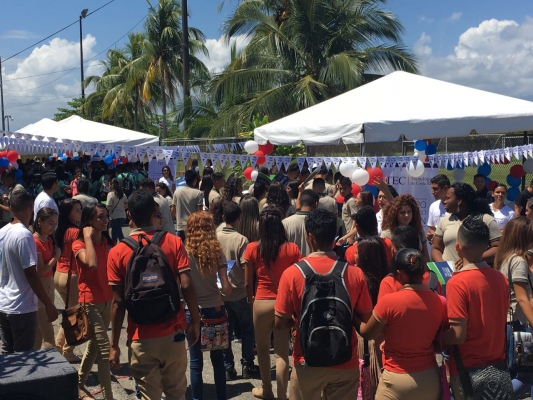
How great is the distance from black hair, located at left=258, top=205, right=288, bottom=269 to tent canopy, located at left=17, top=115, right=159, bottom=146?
40.2 feet

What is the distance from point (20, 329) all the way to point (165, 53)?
2971 cm

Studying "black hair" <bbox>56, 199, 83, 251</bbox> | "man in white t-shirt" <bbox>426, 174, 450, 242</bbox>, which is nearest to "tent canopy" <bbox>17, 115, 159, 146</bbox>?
"black hair" <bbox>56, 199, 83, 251</bbox>

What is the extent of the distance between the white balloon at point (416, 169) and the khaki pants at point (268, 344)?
4.18m

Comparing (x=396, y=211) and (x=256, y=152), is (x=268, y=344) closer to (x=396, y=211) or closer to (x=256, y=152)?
(x=396, y=211)

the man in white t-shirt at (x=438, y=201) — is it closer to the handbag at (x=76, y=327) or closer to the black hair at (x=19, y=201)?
the handbag at (x=76, y=327)

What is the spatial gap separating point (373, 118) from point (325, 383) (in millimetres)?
5214

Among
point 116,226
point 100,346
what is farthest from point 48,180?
point 100,346

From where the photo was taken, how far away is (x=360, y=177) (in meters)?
7.79

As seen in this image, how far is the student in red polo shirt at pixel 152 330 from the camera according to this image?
12.7 ft

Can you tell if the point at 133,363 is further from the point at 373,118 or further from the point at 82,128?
the point at 82,128

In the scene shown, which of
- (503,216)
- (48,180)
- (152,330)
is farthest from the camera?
(48,180)

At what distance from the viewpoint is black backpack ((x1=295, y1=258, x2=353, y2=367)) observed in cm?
336

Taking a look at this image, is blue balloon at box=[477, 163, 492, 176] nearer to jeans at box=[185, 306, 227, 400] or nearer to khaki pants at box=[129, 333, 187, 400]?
jeans at box=[185, 306, 227, 400]

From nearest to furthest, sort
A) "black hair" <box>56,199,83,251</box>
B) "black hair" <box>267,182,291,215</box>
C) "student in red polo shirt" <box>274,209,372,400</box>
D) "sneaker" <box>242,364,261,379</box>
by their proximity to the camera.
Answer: "student in red polo shirt" <box>274,209,372,400</box> < "black hair" <box>56,199,83,251</box> < "sneaker" <box>242,364,261,379</box> < "black hair" <box>267,182,291,215</box>
